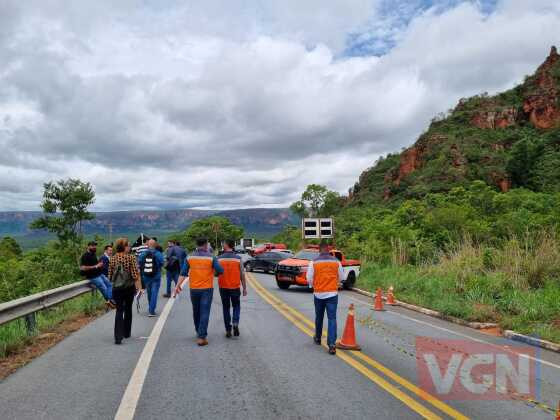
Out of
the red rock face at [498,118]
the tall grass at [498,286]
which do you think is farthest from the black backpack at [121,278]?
the red rock face at [498,118]

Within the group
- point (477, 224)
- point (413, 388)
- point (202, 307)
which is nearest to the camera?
point (413, 388)

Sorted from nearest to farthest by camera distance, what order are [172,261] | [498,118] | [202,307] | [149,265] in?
[202,307] → [149,265] → [172,261] → [498,118]

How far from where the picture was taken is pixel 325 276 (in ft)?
26.1

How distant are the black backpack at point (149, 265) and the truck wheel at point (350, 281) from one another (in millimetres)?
9772

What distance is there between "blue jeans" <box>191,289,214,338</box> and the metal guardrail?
286 cm

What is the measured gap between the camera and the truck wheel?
1997 cm

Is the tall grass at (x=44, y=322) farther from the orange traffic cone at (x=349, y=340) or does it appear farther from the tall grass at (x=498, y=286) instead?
the tall grass at (x=498, y=286)

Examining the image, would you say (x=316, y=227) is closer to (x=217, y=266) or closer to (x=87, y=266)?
(x=87, y=266)

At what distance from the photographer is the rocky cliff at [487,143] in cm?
7000

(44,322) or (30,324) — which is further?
(44,322)

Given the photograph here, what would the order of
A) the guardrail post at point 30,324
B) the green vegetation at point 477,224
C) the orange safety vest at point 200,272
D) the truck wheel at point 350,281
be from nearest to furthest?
the orange safety vest at point 200,272 → the guardrail post at point 30,324 → the green vegetation at point 477,224 → the truck wheel at point 350,281

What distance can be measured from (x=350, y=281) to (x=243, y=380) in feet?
49.2

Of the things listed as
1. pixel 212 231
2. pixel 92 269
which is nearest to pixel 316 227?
pixel 92 269

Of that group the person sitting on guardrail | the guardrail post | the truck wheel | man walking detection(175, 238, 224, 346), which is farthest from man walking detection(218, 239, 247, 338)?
the truck wheel
